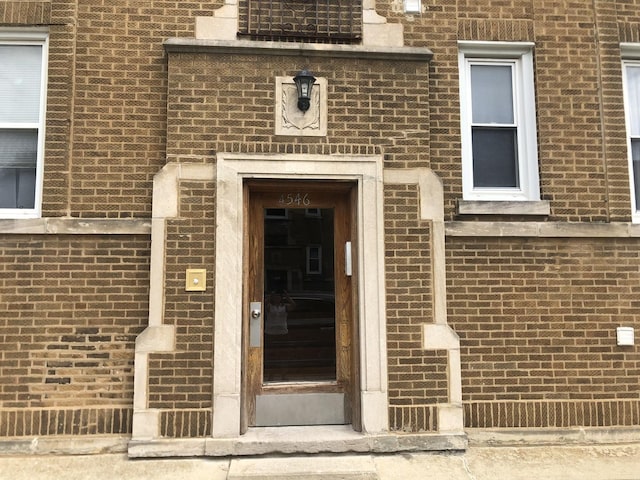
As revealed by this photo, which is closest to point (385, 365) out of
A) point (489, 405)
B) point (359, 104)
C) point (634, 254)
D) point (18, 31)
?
point (489, 405)

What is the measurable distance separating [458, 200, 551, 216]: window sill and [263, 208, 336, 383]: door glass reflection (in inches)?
56.3

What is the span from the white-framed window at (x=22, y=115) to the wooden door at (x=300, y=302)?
2168mm

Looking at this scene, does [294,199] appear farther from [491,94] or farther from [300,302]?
[491,94]

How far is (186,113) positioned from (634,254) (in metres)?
4.73

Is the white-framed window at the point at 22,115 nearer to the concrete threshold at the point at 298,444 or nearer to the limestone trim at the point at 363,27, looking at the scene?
the limestone trim at the point at 363,27

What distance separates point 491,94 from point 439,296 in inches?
91.1

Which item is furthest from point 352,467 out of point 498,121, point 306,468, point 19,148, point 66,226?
point 19,148

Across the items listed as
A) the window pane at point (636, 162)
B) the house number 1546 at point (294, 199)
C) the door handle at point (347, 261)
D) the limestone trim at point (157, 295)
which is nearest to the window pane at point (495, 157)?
the window pane at point (636, 162)

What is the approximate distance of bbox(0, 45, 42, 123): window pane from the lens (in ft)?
16.4

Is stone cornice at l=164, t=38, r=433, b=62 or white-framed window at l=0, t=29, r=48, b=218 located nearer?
stone cornice at l=164, t=38, r=433, b=62

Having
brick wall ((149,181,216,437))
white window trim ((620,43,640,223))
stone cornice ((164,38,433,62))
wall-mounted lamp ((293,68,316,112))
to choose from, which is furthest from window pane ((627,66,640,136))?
brick wall ((149,181,216,437))

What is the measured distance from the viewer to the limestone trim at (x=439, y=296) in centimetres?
470

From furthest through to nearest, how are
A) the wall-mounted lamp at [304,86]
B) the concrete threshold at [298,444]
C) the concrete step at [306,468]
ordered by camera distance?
the wall-mounted lamp at [304,86], the concrete threshold at [298,444], the concrete step at [306,468]

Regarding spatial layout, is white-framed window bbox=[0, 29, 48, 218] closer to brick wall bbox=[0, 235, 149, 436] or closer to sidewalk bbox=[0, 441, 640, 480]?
brick wall bbox=[0, 235, 149, 436]
